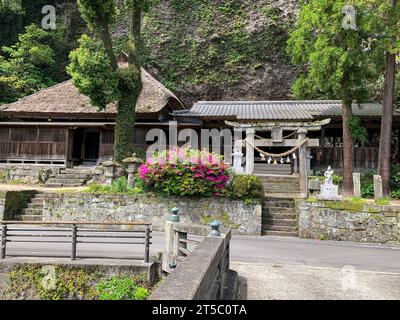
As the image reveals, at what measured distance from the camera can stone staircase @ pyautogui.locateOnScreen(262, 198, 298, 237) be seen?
12.0 metres

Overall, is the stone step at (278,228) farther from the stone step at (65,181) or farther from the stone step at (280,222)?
the stone step at (65,181)

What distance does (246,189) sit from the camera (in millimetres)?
12195

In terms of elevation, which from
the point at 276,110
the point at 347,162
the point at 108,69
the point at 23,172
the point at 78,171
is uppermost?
the point at 108,69

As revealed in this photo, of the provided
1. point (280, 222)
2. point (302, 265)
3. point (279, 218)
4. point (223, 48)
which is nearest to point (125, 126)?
point (279, 218)

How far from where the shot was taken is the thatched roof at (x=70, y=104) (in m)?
20.5

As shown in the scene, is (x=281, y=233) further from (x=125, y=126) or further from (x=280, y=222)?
(x=125, y=126)

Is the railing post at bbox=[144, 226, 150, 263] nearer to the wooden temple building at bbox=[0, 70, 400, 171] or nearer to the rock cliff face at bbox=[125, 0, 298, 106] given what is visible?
the wooden temple building at bbox=[0, 70, 400, 171]

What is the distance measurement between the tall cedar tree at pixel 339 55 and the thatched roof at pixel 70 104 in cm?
956

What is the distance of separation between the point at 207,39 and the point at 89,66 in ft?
58.3

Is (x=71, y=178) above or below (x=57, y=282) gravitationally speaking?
above

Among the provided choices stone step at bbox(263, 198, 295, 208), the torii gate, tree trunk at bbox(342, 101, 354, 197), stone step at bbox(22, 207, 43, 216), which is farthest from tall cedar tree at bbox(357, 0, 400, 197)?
stone step at bbox(22, 207, 43, 216)

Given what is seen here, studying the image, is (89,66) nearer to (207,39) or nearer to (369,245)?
(369,245)

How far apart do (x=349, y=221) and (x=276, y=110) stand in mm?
11247

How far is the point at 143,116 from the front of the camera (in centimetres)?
2034
